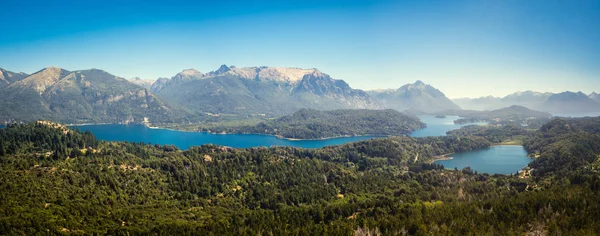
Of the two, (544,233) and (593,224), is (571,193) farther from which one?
(544,233)

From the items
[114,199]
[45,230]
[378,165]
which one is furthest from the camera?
[378,165]

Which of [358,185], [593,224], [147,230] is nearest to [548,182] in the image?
[593,224]

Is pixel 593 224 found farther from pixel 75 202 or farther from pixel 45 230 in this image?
pixel 75 202

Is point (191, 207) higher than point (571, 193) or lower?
lower

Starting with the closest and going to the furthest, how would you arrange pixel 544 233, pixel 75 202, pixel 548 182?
pixel 544 233 < pixel 75 202 < pixel 548 182

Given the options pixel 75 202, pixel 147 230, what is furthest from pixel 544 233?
pixel 75 202

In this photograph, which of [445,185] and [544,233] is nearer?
[544,233]
